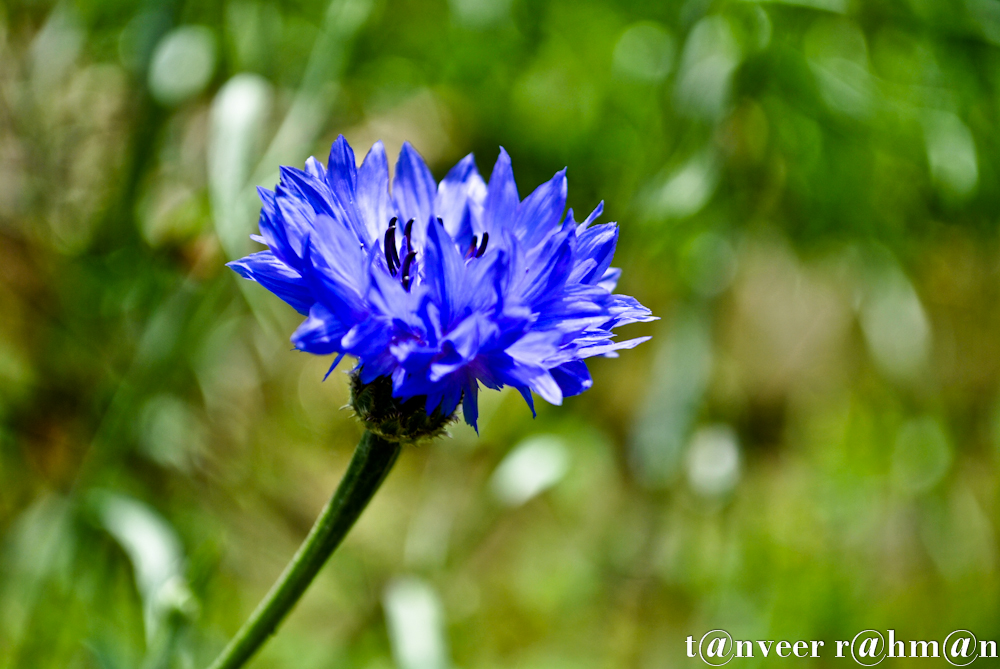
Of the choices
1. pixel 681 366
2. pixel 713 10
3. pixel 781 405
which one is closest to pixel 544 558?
pixel 681 366

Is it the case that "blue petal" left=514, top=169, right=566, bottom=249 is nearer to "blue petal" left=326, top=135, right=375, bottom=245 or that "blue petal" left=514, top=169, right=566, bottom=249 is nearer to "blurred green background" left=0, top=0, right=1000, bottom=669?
"blue petal" left=326, top=135, right=375, bottom=245

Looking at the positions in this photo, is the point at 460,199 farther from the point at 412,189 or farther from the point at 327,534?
the point at 327,534

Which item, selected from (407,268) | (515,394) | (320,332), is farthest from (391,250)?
(515,394)

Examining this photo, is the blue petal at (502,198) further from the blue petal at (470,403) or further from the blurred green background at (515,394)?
the blurred green background at (515,394)

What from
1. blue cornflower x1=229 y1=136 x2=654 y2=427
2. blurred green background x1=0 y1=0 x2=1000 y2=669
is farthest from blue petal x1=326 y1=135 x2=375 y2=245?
blurred green background x1=0 y1=0 x2=1000 y2=669

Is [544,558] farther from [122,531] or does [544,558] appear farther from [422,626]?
[122,531]

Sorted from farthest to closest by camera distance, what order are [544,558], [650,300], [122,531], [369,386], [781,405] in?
1. [781,405]
2. [650,300]
3. [544,558]
4. [122,531]
5. [369,386]

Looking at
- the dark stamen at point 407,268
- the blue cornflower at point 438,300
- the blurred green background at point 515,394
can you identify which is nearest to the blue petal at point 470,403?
the blue cornflower at point 438,300
